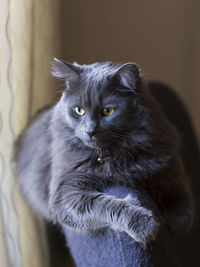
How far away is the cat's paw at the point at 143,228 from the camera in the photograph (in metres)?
1.03

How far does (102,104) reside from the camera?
1.17m

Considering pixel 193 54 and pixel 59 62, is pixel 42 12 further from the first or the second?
pixel 193 54

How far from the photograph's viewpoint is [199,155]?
192cm

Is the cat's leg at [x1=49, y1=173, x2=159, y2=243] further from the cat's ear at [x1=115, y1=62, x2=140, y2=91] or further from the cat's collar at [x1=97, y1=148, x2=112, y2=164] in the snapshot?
the cat's ear at [x1=115, y1=62, x2=140, y2=91]

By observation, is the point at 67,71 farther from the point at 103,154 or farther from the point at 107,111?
the point at 103,154

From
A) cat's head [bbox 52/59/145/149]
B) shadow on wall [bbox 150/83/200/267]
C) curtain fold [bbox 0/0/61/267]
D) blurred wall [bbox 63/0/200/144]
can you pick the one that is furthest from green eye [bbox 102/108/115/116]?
blurred wall [bbox 63/0/200/144]

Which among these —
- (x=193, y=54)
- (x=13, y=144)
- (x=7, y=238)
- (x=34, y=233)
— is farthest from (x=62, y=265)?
(x=193, y=54)

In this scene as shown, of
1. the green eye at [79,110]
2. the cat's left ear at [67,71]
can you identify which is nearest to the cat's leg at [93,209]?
the green eye at [79,110]

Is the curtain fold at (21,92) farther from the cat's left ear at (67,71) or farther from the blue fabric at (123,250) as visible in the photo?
the blue fabric at (123,250)

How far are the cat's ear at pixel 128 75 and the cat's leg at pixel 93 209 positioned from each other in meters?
0.34

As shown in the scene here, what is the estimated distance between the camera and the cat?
1.13 metres

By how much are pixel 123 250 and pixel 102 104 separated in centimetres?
47

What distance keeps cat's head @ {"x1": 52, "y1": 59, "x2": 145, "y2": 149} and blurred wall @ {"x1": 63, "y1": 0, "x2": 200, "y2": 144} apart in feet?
2.71

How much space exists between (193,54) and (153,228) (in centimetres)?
160
